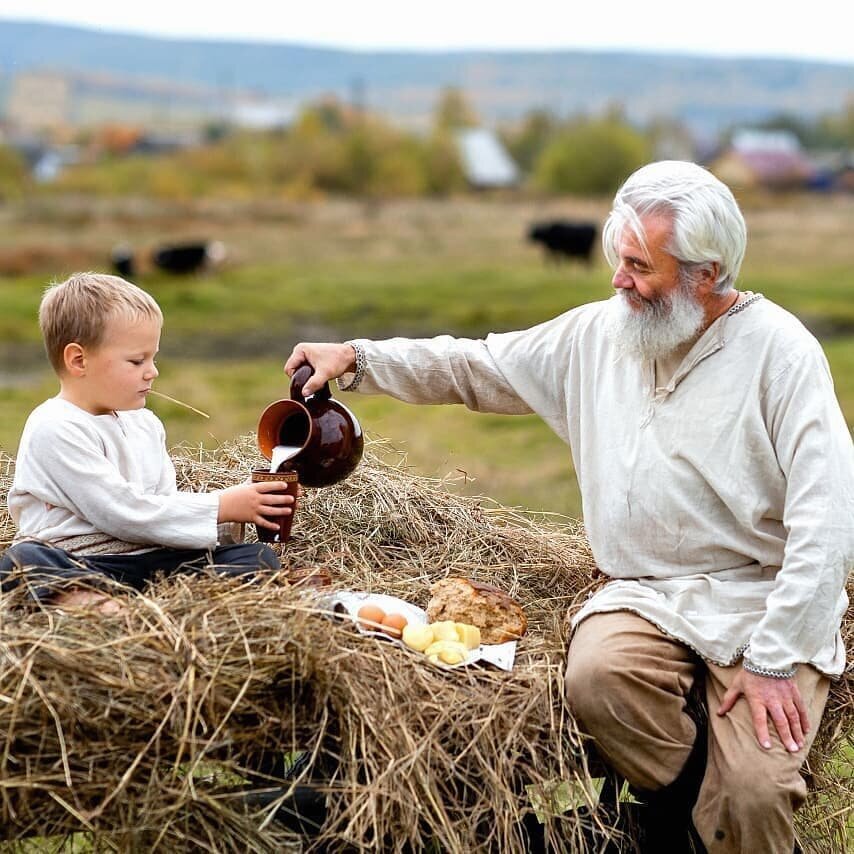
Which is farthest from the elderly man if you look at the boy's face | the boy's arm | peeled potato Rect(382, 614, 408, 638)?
the boy's face

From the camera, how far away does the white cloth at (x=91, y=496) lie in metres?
3.73

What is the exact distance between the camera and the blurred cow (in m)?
21.1

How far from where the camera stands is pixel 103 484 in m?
3.72

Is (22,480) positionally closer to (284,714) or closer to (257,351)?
(284,714)

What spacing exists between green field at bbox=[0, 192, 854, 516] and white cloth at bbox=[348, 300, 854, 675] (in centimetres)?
139

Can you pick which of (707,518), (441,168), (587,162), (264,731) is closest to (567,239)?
(707,518)

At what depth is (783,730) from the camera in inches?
132

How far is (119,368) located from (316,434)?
65cm

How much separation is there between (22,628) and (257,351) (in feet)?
40.6

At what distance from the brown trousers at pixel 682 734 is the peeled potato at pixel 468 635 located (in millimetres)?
270

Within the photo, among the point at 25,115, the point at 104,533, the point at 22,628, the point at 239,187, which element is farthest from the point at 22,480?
the point at 25,115

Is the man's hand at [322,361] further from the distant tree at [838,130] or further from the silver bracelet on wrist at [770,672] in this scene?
the distant tree at [838,130]

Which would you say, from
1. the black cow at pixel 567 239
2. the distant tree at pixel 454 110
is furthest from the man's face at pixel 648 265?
the distant tree at pixel 454 110

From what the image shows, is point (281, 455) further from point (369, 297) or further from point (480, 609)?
point (369, 297)
